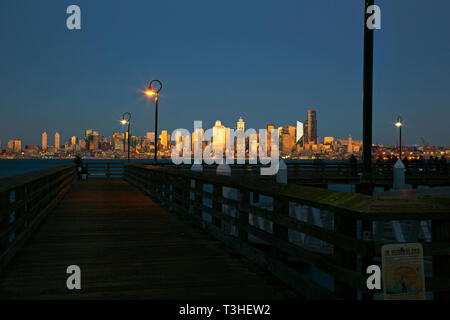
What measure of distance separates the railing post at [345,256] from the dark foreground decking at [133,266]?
1.14m

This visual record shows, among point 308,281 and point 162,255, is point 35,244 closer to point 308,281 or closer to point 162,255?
point 162,255

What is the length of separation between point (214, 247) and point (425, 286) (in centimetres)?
510

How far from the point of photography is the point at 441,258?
356 centimetres

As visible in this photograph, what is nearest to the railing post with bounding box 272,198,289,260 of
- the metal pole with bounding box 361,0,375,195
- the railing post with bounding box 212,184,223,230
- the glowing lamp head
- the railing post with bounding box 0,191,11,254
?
the metal pole with bounding box 361,0,375,195

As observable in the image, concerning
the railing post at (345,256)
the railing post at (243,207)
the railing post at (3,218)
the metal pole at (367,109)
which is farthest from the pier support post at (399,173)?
the railing post at (345,256)

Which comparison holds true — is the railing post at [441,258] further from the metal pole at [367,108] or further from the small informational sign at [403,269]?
the metal pole at [367,108]

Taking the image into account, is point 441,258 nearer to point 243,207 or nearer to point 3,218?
point 243,207

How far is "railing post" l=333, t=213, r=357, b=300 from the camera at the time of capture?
3873 millimetres

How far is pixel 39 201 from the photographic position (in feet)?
36.3

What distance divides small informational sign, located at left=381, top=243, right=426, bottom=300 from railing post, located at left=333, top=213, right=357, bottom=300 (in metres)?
0.62

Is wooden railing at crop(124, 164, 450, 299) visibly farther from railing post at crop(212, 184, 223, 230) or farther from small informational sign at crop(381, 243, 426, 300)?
railing post at crop(212, 184, 223, 230)

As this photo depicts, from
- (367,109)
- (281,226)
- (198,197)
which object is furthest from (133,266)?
(367,109)

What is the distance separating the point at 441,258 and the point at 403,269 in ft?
1.78

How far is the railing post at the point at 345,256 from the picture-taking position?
3.87 metres
